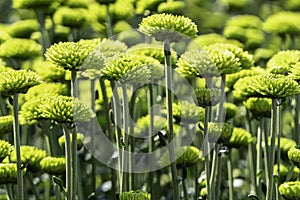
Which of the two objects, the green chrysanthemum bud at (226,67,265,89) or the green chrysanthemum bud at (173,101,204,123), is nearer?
the green chrysanthemum bud at (173,101,204,123)

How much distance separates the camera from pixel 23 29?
2217mm

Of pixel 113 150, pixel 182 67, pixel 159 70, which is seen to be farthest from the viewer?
pixel 113 150

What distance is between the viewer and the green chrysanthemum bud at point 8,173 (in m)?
1.38

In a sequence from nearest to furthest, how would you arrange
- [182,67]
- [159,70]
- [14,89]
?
[14,89]
[182,67]
[159,70]

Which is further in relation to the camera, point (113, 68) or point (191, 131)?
point (191, 131)

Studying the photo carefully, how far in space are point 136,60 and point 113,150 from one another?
40 centimetres

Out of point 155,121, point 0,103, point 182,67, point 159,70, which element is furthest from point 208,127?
point 0,103

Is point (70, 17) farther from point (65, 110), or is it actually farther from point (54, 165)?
point (65, 110)

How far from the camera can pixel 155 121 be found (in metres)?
1.78

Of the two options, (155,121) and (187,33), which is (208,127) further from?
(155,121)

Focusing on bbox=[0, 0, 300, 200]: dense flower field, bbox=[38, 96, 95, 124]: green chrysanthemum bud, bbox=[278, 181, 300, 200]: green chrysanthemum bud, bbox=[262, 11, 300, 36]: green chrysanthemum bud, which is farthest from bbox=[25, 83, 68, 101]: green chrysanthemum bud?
bbox=[262, 11, 300, 36]: green chrysanthemum bud

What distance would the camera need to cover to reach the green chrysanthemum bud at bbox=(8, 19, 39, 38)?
7.20 feet

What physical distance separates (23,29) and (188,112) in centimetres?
81

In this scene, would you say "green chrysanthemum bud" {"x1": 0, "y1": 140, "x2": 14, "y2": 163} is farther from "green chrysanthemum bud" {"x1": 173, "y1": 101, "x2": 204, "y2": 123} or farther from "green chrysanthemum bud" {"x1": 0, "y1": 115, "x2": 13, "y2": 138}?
"green chrysanthemum bud" {"x1": 173, "y1": 101, "x2": 204, "y2": 123}
